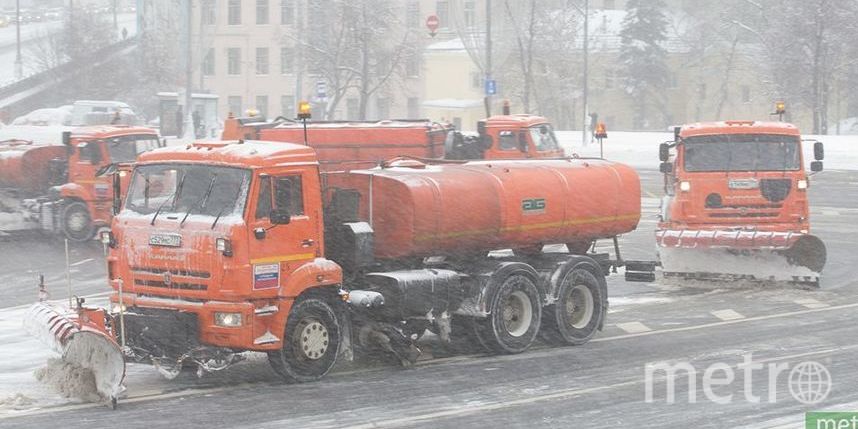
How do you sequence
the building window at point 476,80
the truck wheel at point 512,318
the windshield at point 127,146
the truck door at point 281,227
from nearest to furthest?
the truck door at point 281,227 → the truck wheel at point 512,318 → the windshield at point 127,146 → the building window at point 476,80

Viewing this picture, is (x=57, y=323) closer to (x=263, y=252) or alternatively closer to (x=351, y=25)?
(x=263, y=252)

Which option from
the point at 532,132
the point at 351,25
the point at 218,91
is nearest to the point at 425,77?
the point at 218,91

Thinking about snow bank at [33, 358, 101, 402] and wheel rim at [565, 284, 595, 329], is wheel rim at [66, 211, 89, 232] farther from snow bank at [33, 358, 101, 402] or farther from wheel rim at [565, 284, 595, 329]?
snow bank at [33, 358, 101, 402]

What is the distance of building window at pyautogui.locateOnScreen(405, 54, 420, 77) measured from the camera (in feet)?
284

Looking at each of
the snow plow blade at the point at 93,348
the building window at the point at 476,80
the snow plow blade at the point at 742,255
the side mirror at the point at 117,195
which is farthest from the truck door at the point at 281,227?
the building window at the point at 476,80

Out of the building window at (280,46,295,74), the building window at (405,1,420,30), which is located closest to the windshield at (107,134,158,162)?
the building window at (280,46,295,74)

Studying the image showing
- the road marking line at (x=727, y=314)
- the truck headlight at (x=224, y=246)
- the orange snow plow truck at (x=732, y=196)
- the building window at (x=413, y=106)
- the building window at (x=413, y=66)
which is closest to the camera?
the truck headlight at (x=224, y=246)

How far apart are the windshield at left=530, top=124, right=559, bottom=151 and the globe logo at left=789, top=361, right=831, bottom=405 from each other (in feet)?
46.6

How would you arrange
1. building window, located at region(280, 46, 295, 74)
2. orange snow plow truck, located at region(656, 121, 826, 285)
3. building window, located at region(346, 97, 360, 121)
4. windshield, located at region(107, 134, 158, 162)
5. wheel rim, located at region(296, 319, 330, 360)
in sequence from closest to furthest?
wheel rim, located at region(296, 319, 330, 360) → orange snow plow truck, located at region(656, 121, 826, 285) → windshield, located at region(107, 134, 158, 162) → building window, located at region(280, 46, 295, 74) → building window, located at region(346, 97, 360, 121)

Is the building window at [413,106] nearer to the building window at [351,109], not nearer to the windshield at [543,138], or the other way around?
the building window at [351,109]

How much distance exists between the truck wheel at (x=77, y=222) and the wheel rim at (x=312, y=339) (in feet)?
47.5

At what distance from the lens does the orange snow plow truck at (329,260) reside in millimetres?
12727

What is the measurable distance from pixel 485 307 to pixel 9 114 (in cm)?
6897

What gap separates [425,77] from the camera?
101688 mm
